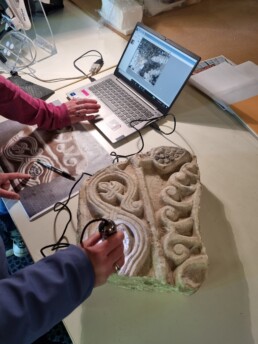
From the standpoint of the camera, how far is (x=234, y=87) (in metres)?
1.02

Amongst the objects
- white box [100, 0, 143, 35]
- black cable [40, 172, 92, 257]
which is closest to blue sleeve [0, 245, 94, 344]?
black cable [40, 172, 92, 257]

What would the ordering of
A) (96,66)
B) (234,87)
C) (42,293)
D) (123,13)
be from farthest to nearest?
(123,13) < (96,66) < (234,87) < (42,293)

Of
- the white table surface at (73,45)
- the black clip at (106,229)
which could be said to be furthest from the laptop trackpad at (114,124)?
the black clip at (106,229)

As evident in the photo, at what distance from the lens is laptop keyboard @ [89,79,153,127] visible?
93cm

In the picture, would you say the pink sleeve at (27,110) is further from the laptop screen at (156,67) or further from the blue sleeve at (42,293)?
the blue sleeve at (42,293)

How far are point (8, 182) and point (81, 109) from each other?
0.30 metres

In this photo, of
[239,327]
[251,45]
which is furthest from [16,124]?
[251,45]

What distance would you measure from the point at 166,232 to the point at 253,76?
0.69 meters

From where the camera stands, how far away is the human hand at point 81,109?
3.01 ft

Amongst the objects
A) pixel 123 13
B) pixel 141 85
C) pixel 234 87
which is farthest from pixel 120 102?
pixel 123 13

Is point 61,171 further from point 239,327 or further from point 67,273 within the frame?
point 239,327

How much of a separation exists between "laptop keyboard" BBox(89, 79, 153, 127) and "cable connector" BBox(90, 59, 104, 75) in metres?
0.10

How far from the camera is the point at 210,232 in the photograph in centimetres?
70

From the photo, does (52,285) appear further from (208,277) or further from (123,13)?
(123,13)
